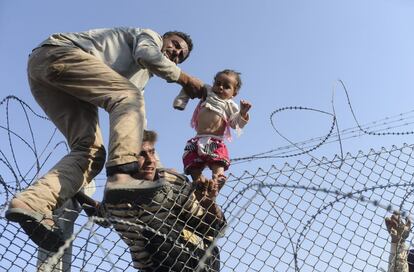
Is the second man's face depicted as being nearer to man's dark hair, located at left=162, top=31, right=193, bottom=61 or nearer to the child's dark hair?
man's dark hair, located at left=162, top=31, right=193, bottom=61

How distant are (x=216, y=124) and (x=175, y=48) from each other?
1.01 metres

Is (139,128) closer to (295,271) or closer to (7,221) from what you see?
(7,221)

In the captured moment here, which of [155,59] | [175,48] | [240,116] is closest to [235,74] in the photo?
[240,116]

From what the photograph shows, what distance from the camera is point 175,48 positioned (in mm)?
4422

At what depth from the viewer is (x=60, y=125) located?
13.1ft

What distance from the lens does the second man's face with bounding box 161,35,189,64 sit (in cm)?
438

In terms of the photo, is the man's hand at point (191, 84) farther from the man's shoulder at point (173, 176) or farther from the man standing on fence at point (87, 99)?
the man's shoulder at point (173, 176)

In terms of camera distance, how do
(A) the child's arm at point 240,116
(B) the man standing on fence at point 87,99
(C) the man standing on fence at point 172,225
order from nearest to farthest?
(B) the man standing on fence at point 87,99 < (C) the man standing on fence at point 172,225 < (A) the child's arm at point 240,116

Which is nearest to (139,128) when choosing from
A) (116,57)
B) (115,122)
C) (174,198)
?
(115,122)

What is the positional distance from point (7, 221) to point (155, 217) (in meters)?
0.81

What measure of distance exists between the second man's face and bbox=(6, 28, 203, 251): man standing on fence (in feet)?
0.04

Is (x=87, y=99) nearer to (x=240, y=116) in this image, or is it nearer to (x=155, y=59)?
(x=155, y=59)

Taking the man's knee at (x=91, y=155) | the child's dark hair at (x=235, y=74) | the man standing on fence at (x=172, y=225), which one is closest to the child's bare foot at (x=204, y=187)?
the man standing on fence at (x=172, y=225)

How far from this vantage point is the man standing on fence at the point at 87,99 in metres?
3.32
